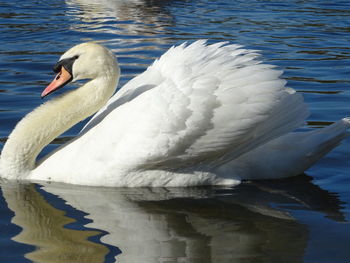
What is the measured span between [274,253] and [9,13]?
41.0 ft

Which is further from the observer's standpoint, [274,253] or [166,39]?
[166,39]

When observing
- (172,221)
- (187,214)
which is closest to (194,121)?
(187,214)

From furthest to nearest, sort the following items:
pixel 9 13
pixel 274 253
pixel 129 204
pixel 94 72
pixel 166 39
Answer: pixel 9 13, pixel 166 39, pixel 94 72, pixel 129 204, pixel 274 253

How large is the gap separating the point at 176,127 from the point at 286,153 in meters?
1.22

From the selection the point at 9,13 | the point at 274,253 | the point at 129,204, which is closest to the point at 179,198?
the point at 129,204

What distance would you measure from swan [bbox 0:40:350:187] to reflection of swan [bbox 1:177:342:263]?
162 mm

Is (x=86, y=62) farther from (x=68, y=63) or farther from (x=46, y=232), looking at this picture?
(x=46, y=232)

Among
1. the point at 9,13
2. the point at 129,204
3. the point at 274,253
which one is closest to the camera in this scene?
the point at 274,253

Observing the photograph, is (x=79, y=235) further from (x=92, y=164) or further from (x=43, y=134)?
(x=43, y=134)

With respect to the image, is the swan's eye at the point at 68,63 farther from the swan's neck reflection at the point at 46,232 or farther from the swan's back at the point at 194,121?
the swan's neck reflection at the point at 46,232

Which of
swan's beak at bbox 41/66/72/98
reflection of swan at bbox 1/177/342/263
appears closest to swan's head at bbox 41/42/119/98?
swan's beak at bbox 41/66/72/98

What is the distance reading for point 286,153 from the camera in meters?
7.38

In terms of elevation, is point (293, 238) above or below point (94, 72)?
below

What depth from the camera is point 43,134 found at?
7441 millimetres
